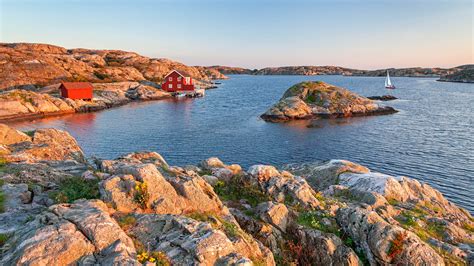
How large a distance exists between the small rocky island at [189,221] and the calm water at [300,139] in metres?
25.6

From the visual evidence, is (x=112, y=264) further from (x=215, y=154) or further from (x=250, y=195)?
(x=215, y=154)

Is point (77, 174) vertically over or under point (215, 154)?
over

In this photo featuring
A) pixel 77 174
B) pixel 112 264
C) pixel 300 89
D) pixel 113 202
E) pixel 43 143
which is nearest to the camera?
pixel 112 264

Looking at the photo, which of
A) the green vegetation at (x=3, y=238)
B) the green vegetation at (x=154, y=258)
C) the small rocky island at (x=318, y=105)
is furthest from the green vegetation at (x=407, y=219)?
the small rocky island at (x=318, y=105)

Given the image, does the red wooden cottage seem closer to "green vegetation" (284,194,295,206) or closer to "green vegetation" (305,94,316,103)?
"green vegetation" (305,94,316,103)

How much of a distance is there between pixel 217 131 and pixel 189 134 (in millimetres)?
6523

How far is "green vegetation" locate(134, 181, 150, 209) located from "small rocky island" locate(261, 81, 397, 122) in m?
72.9

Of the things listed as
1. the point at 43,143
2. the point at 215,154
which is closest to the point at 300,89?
the point at 215,154

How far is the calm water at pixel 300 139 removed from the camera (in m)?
48.4

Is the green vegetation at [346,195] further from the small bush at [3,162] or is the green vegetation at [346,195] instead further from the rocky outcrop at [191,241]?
the small bush at [3,162]

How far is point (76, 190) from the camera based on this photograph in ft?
48.1

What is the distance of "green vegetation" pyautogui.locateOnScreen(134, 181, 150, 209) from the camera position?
13.1 metres

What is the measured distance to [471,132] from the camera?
6956cm

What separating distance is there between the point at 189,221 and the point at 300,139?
55.1 meters
